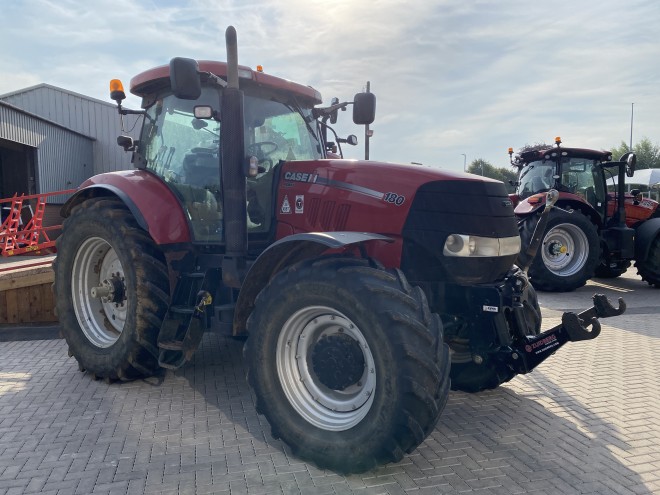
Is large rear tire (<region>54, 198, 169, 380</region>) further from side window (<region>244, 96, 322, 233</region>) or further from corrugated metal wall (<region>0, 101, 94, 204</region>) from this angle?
corrugated metal wall (<region>0, 101, 94, 204</region>)

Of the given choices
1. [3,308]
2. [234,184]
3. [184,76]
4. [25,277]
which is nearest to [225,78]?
[184,76]

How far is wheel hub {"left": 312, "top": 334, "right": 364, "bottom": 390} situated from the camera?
9.58 feet

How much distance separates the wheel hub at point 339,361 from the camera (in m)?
2.92

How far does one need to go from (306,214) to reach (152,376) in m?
1.89

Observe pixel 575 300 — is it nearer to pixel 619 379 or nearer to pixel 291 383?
pixel 619 379

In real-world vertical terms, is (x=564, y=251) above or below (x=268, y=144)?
below

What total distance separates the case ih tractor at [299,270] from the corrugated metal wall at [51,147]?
43.7 feet

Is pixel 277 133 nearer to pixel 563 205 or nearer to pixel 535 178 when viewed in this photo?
pixel 563 205

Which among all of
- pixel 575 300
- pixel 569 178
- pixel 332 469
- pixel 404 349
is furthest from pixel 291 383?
pixel 569 178

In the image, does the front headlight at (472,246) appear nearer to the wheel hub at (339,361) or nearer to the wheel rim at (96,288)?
the wheel hub at (339,361)

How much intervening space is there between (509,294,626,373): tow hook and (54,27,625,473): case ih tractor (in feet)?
0.04

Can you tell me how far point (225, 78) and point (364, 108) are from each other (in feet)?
3.82

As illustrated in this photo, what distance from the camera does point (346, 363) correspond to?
2.92m

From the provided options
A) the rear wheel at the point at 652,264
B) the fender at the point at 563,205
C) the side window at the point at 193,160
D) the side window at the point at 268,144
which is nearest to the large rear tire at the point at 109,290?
the side window at the point at 193,160
